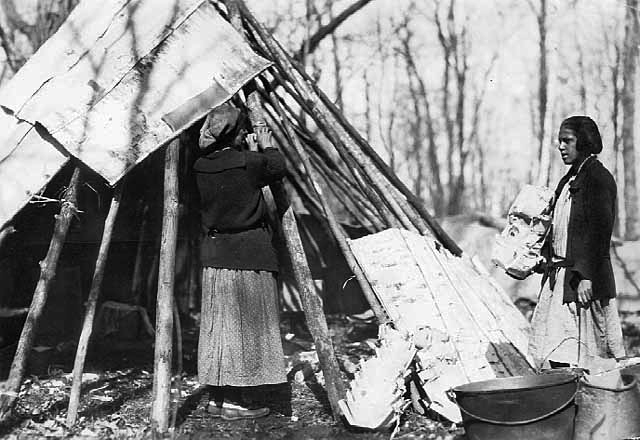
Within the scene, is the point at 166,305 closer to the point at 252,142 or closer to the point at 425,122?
the point at 252,142

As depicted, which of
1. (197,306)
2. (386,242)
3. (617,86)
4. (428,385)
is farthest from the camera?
(617,86)

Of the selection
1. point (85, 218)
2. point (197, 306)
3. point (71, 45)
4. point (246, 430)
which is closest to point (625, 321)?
point (197, 306)

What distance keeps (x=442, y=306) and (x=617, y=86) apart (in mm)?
11660

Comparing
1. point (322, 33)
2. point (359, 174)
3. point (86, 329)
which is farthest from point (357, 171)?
point (322, 33)

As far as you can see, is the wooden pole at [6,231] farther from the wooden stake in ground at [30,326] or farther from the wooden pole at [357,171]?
the wooden pole at [357,171]

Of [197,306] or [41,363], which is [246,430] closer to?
[41,363]

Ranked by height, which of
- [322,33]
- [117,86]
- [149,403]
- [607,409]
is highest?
[322,33]

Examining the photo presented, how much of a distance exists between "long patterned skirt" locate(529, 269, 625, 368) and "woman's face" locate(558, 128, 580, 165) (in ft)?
2.27

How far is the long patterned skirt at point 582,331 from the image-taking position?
4.40m

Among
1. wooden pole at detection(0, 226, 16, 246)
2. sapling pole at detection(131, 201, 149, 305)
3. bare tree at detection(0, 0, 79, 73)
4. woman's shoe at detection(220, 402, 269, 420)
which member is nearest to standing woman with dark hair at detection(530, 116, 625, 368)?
woman's shoe at detection(220, 402, 269, 420)

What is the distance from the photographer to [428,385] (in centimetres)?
479

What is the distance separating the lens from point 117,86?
5.23 metres

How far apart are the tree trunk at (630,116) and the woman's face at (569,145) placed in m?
9.67

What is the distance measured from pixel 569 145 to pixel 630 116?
1103 centimetres
